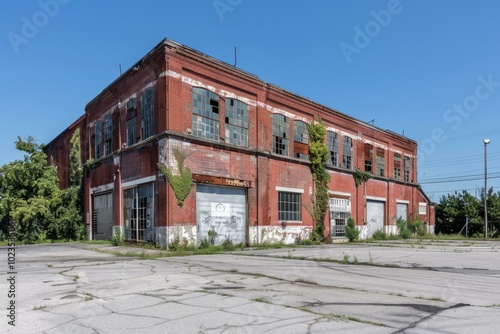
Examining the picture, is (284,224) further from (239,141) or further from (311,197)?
(239,141)

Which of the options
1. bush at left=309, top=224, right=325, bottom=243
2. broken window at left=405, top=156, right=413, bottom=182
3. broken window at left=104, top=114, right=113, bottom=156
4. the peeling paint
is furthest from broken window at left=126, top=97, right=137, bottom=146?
broken window at left=405, top=156, right=413, bottom=182

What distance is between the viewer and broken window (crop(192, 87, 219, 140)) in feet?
62.5

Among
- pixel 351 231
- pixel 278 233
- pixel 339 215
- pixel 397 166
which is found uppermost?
pixel 397 166

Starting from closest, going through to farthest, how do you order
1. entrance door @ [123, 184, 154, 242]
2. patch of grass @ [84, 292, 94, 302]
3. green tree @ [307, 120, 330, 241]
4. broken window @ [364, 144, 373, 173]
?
1. patch of grass @ [84, 292, 94, 302]
2. entrance door @ [123, 184, 154, 242]
3. green tree @ [307, 120, 330, 241]
4. broken window @ [364, 144, 373, 173]

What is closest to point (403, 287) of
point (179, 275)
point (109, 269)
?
point (179, 275)

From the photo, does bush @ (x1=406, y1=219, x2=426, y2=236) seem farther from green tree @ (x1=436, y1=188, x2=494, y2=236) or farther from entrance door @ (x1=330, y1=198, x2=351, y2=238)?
entrance door @ (x1=330, y1=198, x2=351, y2=238)

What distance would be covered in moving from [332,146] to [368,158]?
543cm

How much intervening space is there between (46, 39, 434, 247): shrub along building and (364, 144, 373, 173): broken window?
388 cm

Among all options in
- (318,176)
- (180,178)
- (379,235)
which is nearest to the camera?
(180,178)

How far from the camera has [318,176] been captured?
84.9ft

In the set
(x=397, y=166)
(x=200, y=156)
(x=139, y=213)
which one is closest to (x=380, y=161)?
(x=397, y=166)

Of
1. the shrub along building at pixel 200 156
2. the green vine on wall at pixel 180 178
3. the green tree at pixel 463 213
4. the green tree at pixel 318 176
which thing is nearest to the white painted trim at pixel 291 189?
the shrub along building at pixel 200 156

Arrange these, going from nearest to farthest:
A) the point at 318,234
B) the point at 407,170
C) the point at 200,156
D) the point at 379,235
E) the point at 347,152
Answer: the point at 200,156
the point at 318,234
the point at 347,152
the point at 379,235
the point at 407,170

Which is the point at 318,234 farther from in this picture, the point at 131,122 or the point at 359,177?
the point at 131,122
